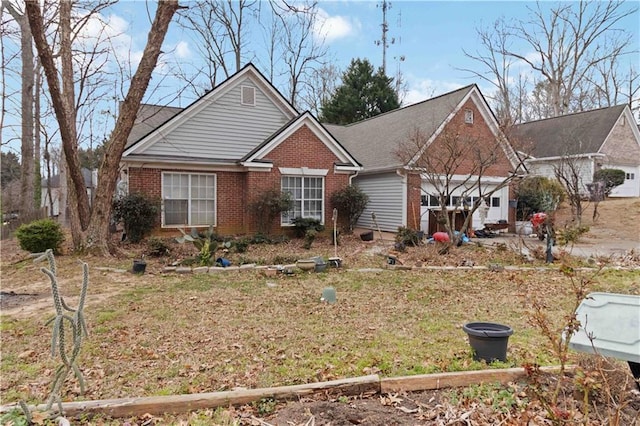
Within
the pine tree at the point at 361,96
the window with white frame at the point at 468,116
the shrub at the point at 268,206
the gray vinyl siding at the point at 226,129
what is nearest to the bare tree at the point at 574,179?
the window with white frame at the point at 468,116

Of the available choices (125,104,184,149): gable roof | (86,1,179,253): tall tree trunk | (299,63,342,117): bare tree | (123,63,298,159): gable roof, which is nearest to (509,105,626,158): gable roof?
(123,63,298,159): gable roof

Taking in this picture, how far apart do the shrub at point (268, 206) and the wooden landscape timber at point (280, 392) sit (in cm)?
1105

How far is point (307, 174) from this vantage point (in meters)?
15.5

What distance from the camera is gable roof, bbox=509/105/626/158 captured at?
23531mm

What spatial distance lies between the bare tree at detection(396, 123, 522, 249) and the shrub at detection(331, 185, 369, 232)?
2232mm

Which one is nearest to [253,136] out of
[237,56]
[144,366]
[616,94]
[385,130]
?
[385,130]

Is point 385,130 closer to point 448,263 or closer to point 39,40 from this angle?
point 448,263

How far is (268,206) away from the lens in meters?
14.3

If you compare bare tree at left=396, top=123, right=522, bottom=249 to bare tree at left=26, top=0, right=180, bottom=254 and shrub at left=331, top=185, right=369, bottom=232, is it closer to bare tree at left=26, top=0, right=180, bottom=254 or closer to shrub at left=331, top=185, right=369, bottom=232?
shrub at left=331, top=185, right=369, bottom=232

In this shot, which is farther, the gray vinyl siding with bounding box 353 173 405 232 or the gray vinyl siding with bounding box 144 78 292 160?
the gray vinyl siding with bounding box 353 173 405 232

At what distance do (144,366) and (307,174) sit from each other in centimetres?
1195

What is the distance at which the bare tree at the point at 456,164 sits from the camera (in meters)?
12.1

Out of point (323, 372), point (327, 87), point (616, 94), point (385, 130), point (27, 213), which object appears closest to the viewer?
point (323, 372)

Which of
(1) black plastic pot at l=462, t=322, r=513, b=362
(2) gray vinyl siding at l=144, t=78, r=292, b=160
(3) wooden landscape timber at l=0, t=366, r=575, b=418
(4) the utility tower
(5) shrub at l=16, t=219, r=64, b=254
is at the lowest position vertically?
(3) wooden landscape timber at l=0, t=366, r=575, b=418
